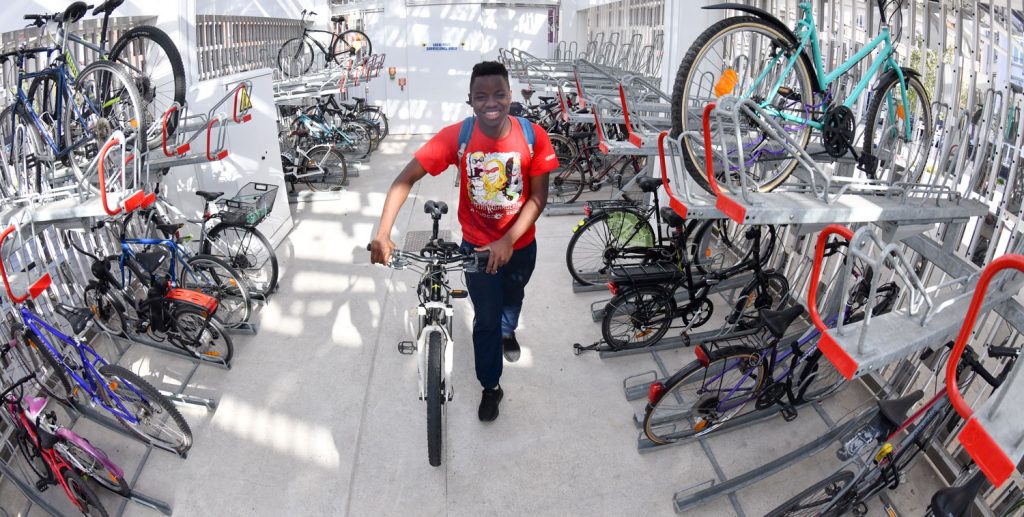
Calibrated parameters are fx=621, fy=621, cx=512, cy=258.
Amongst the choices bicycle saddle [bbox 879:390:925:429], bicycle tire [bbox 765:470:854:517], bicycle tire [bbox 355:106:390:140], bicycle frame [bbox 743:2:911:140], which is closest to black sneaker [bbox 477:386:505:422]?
bicycle tire [bbox 765:470:854:517]

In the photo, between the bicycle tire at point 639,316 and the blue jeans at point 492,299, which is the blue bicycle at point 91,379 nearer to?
the blue jeans at point 492,299

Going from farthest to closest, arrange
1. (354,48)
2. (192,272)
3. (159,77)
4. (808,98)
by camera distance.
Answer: (354,48)
(159,77)
(192,272)
(808,98)

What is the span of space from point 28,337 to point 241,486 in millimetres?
1136

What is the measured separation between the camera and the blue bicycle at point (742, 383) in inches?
111

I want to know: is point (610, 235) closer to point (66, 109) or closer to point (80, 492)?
point (80, 492)

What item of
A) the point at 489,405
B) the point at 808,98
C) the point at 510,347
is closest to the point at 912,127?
the point at 808,98

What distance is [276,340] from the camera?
161 inches

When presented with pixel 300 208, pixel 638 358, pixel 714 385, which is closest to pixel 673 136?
pixel 714 385

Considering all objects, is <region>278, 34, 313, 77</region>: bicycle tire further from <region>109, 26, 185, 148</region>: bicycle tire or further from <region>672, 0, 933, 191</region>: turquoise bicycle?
<region>672, 0, 933, 191</region>: turquoise bicycle

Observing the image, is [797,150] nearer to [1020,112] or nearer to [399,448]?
[1020,112]

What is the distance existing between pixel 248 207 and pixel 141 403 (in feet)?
5.53

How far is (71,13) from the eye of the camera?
12.0ft

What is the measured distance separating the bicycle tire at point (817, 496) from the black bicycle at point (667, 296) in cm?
130

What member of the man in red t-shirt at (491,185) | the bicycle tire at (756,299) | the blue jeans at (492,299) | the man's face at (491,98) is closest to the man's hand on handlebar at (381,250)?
the man in red t-shirt at (491,185)
